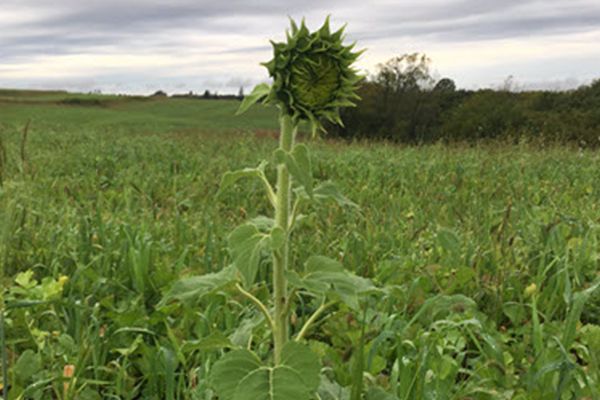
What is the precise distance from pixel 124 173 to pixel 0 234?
599 cm

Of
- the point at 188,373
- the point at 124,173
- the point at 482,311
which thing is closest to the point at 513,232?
the point at 482,311

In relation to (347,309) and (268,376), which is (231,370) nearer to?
(268,376)

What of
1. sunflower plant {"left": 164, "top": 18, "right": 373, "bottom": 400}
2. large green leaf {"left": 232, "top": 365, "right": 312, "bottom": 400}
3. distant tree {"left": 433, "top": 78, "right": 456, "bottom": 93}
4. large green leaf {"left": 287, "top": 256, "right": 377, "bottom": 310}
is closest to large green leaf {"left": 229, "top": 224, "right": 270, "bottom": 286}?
sunflower plant {"left": 164, "top": 18, "right": 373, "bottom": 400}

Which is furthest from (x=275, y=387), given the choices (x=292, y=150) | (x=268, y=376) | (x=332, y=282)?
(x=292, y=150)

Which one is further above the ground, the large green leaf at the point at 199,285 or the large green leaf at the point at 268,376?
the large green leaf at the point at 199,285

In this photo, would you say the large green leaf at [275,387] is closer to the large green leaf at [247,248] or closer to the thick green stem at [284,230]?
the thick green stem at [284,230]

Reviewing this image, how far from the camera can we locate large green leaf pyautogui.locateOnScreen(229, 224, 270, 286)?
4.36 feet

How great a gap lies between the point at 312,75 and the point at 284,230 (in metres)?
0.37

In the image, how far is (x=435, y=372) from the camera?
2121mm

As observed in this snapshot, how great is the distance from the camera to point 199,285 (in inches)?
60.1

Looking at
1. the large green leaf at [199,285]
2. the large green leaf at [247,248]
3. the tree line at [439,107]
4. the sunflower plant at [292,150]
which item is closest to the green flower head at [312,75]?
the sunflower plant at [292,150]

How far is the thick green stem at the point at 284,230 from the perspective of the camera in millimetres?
1438

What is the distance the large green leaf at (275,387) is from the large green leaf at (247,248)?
0.23m

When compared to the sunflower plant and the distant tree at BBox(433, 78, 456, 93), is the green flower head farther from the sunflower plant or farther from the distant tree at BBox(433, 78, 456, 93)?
the distant tree at BBox(433, 78, 456, 93)
